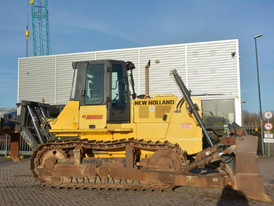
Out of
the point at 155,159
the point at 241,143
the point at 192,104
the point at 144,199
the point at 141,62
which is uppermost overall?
the point at 141,62

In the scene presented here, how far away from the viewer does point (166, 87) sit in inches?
760

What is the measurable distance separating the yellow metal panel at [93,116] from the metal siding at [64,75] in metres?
13.8

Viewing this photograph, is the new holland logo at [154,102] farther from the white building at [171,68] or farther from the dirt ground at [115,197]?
the white building at [171,68]

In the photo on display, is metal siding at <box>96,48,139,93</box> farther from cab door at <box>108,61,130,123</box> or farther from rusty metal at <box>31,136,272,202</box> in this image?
rusty metal at <box>31,136,272,202</box>

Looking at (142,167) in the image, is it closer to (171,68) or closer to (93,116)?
(93,116)

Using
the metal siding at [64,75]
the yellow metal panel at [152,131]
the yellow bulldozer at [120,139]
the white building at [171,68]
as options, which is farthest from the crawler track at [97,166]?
→ the metal siding at [64,75]

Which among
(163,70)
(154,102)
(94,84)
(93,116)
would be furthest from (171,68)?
(93,116)

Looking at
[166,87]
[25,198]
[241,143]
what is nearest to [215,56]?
[166,87]

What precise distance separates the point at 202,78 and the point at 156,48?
12.9ft

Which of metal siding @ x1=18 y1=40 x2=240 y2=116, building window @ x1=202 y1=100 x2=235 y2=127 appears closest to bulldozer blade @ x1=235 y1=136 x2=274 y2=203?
building window @ x1=202 y1=100 x2=235 y2=127

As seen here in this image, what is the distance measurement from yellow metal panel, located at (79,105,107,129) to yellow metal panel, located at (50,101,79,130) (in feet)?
0.51

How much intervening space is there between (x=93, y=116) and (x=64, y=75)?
1447 centimetres

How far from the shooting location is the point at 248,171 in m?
6.07

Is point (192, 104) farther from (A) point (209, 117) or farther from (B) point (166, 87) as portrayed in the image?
(B) point (166, 87)
